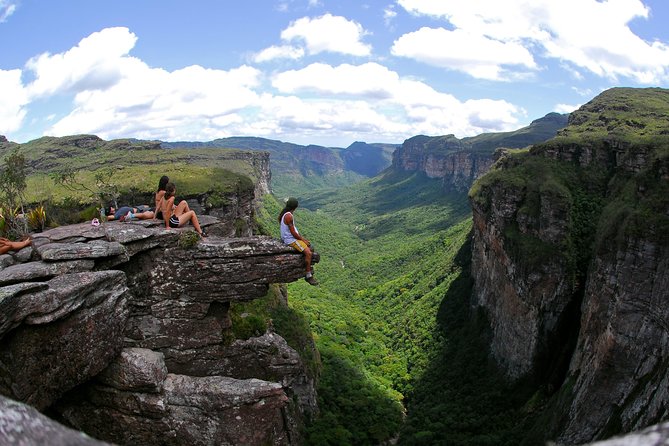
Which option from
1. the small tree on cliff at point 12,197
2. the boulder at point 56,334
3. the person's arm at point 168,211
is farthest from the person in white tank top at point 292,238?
the small tree on cliff at point 12,197

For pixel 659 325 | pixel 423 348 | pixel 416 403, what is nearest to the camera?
pixel 659 325

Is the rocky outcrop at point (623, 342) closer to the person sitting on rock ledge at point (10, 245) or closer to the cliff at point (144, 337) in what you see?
the cliff at point (144, 337)

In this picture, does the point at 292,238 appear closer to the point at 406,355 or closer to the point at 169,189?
the point at 169,189

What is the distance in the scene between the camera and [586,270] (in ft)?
197

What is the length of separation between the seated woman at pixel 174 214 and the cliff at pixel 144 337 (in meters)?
0.82

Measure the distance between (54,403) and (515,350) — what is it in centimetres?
6361

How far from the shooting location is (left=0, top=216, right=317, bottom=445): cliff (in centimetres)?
1418

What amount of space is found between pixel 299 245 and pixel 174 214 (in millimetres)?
5958

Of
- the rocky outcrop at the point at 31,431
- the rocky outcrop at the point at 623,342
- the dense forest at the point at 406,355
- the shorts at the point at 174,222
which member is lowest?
the dense forest at the point at 406,355

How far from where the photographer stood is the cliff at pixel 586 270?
Answer: 40156 mm

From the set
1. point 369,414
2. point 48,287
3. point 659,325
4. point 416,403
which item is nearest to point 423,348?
point 416,403

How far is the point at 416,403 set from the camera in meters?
69.9

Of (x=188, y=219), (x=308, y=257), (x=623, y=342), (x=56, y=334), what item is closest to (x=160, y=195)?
(x=188, y=219)

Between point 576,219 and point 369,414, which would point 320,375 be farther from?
point 576,219
